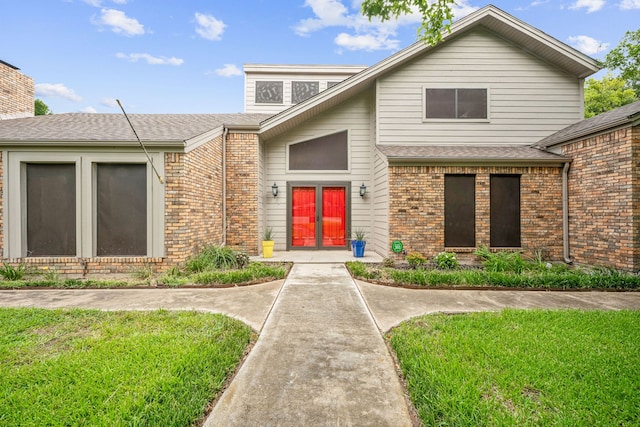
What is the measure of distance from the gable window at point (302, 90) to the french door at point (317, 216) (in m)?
6.38

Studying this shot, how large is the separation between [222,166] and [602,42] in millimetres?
20969

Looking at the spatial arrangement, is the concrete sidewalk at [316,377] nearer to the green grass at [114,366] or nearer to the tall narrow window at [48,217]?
the green grass at [114,366]

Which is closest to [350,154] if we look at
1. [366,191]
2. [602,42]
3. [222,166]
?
[366,191]

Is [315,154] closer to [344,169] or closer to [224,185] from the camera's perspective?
[344,169]

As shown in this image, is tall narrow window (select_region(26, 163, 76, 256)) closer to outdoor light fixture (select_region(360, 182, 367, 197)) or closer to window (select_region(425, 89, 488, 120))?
outdoor light fixture (select_region(360, 182, 367, 197))

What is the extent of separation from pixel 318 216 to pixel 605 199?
23.6 feet

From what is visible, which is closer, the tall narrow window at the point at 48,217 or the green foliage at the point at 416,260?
the tall narrow window at the point at 48,217

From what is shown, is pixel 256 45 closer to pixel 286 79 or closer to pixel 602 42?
pixel 286 79

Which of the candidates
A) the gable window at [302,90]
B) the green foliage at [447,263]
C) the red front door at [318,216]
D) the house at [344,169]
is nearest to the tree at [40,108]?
the house at [344,169]

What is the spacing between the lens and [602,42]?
15.4 metres

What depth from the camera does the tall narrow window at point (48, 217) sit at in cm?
616

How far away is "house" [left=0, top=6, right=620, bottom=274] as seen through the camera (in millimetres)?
6148

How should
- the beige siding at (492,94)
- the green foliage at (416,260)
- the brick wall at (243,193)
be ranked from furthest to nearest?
the beige siding at (492,94) → the brick wall at (243,193) → the green foliage at (416,260)

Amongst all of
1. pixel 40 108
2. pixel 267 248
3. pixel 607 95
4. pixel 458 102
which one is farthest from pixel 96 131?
pixel 40 108
